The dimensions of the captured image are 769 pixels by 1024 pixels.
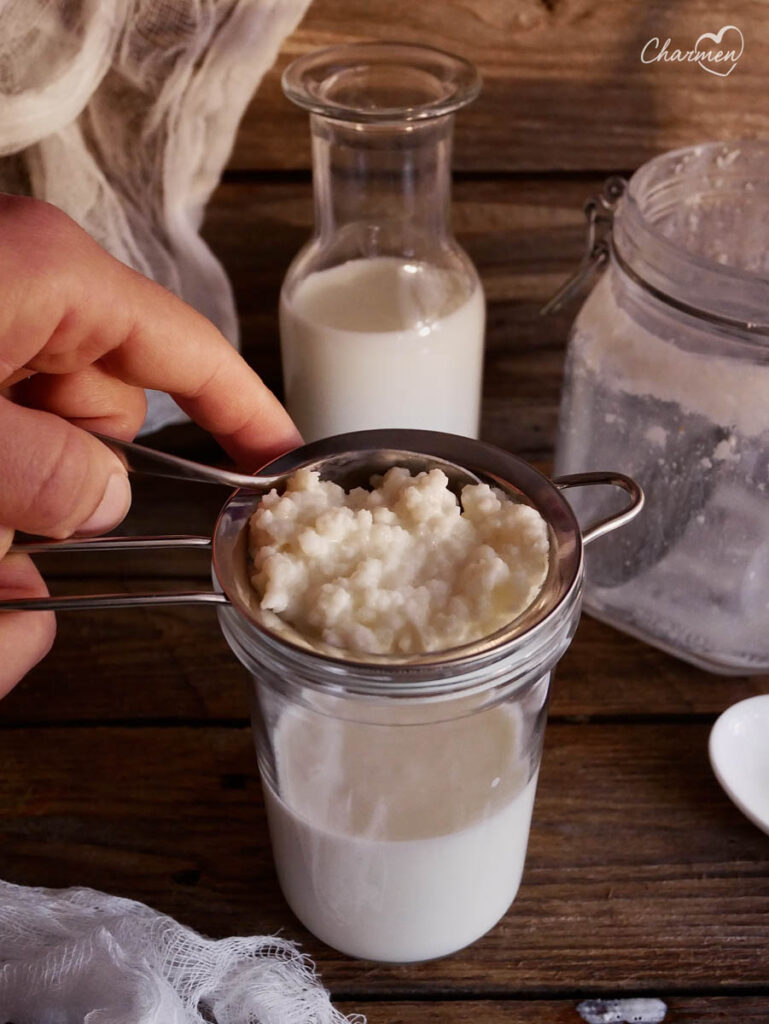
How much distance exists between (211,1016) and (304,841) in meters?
0.11

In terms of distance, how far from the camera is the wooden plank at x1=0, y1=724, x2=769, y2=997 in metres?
0.61

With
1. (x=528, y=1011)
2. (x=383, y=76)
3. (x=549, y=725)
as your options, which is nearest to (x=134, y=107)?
→ (x=383, y=76)

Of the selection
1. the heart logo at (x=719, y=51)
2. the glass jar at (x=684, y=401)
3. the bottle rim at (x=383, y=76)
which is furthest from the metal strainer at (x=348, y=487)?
the heart logo at (x=719, y=51)

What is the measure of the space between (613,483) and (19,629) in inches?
13.8

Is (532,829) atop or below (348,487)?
below

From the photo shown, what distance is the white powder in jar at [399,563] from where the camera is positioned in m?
0.52

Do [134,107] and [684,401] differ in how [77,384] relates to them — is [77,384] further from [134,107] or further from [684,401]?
[684,401]

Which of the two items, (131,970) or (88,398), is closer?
(131,970)

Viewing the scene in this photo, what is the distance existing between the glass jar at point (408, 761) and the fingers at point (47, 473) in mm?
70

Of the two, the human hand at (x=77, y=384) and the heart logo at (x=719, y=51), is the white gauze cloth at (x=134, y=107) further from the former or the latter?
the heart logo at (x=719, y=51)

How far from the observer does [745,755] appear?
2.34 ft

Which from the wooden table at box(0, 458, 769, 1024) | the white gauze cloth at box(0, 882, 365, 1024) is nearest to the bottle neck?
the wooden table at box(0, 458, 769, 1024)

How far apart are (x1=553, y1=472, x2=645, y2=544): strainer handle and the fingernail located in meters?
0.24

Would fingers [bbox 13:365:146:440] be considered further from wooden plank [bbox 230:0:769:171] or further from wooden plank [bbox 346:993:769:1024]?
wooden plank [bbox 346:993:769:1024]
